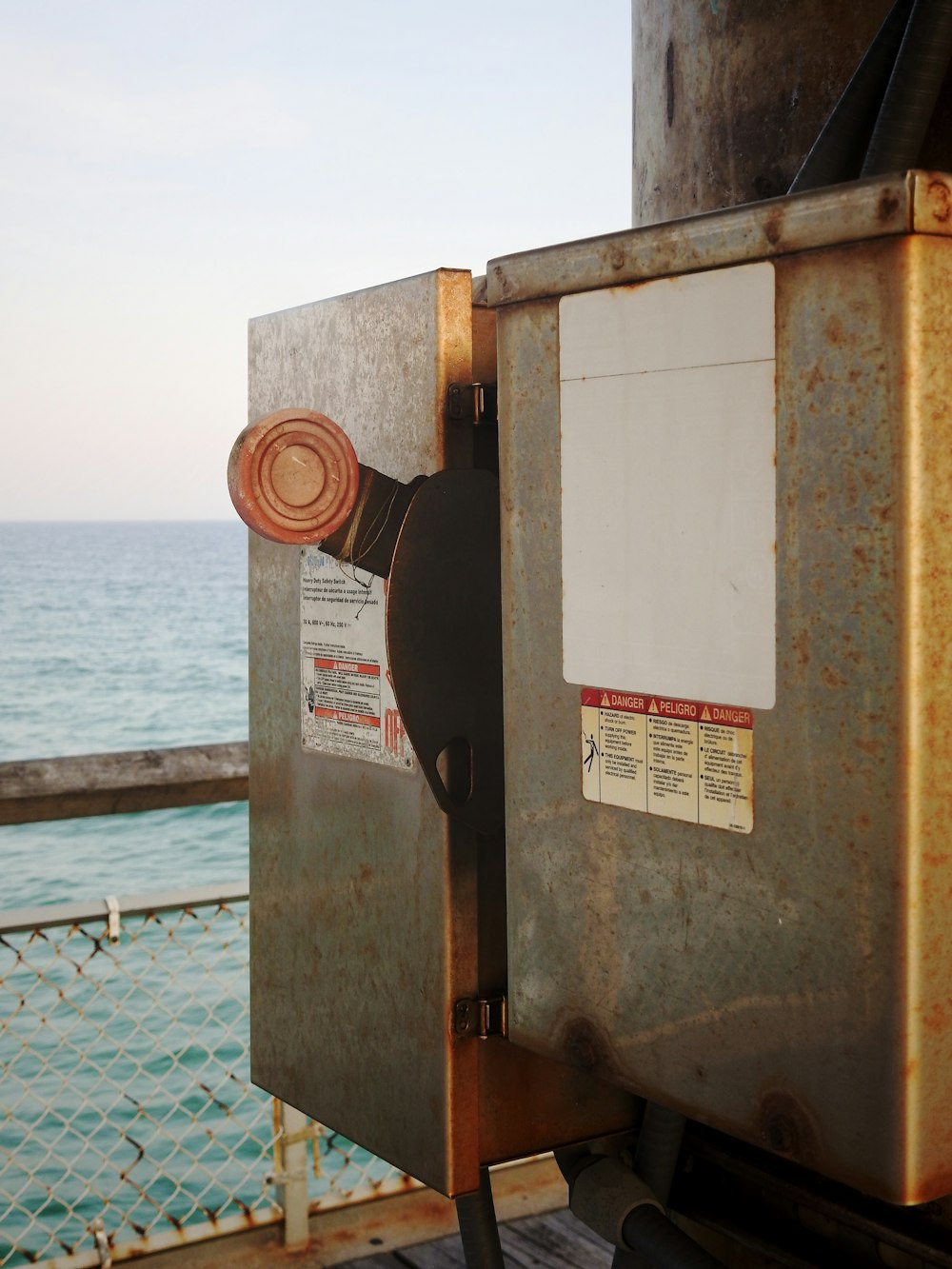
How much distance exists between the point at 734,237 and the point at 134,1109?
323 inches

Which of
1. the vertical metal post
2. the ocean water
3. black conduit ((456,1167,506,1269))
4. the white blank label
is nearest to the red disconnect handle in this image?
the white blank label

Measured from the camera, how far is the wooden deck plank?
2740 millimetres

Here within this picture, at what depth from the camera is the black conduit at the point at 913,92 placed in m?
0.98

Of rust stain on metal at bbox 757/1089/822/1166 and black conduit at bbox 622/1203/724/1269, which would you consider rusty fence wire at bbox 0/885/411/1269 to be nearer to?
black conduit at bbox 622/1203/724/1269

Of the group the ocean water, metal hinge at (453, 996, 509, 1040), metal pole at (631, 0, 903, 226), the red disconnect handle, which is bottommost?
the ocean water

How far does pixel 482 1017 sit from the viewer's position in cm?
117

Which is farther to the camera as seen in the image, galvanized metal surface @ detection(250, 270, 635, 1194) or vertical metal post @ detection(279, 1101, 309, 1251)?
vertical metal post @ detection(279, 1101, 309, 1251)

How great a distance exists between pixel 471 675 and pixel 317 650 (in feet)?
0.76

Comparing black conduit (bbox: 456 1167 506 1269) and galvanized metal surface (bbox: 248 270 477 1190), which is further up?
galvanized metal surface (bbox: 248 270 477 1190)

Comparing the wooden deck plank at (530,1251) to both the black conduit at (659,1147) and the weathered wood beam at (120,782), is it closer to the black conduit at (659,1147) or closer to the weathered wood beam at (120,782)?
the weathered wood beam at (120,782)

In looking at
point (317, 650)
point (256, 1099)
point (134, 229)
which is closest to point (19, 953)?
point (317, 650)

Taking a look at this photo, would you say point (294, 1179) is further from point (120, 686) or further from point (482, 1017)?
point (120, 686)

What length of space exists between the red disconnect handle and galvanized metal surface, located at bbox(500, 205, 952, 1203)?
0.25 metres

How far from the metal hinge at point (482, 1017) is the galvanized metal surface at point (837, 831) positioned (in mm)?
233
